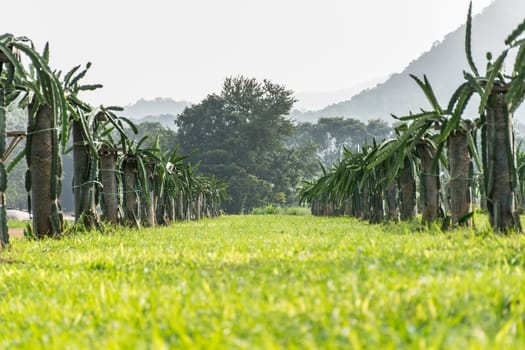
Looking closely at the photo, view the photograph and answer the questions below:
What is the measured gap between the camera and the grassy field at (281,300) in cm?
129

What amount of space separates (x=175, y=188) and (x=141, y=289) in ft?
21.0

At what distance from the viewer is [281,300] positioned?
164 centimetres

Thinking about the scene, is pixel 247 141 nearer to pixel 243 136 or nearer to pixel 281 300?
pixel 243 136

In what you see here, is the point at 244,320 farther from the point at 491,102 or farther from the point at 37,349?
the point at 491,102

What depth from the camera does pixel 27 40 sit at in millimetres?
4590

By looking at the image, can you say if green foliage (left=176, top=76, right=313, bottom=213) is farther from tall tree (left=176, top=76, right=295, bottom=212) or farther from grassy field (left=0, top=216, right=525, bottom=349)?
grassy field (left=0, top=216, right=525, bottom=349)

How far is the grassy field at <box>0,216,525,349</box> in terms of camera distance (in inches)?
50.8

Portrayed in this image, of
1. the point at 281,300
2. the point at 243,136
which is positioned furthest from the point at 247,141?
the point at 281,300

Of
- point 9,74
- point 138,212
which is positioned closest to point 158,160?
point 138,212

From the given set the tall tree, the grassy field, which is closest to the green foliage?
the tall tree

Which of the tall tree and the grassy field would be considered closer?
the grassy field

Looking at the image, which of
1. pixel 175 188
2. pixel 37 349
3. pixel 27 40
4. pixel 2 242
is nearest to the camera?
pixel 37 349

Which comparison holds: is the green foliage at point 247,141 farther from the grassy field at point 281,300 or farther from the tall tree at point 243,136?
the grassy field at point 281,300

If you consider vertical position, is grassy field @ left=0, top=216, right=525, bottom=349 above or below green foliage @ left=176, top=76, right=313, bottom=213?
below
